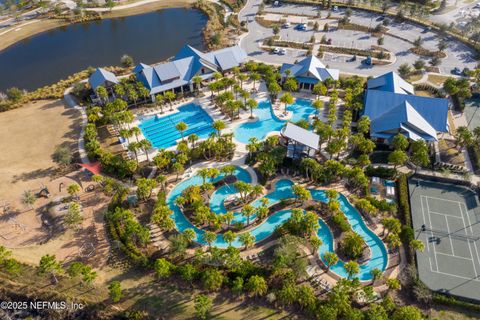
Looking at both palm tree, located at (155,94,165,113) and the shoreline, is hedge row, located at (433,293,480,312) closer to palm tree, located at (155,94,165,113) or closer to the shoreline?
palm tree, located at (155,94,165,113)

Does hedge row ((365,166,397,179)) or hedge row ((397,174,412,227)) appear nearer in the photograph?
hedge row ((397,174,412,227))

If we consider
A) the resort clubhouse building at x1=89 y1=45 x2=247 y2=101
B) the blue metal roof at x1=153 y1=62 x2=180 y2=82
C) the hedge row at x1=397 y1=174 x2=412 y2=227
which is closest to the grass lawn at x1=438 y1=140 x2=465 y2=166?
the hedge row at x1=397 y1=174 x2=412 y2=227

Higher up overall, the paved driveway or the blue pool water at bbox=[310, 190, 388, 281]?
the paved driveway

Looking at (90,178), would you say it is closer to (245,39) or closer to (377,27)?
(245,39)

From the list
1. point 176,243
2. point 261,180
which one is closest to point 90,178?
point 176,243

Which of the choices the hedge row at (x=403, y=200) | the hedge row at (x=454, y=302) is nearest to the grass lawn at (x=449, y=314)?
the hedge row at (x=454, y=302)

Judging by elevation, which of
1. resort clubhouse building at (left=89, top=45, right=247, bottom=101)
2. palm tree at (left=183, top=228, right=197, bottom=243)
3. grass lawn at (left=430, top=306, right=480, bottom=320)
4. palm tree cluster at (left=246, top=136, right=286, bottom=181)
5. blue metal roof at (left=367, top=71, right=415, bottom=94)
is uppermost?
resort clubhouse building at (left=89, top=45, right=247, bottom=101)

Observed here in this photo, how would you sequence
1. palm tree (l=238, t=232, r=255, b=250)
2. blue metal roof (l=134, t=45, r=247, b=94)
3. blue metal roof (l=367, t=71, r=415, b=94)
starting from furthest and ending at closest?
blue metal roof (l=134, t=45, r=247, b=94), blue metal roof (l=367, t=71, r=415, b=94), palm tree (l=238, t=232, r=255, b=250)
